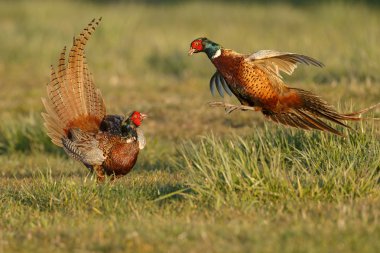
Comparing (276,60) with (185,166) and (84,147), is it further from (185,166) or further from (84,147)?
(84,147)

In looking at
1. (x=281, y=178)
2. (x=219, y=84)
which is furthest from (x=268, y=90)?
(x=281, y=178)

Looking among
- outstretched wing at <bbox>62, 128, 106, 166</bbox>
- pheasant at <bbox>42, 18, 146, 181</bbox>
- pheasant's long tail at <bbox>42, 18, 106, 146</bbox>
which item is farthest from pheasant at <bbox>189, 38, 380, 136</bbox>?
pheasant's long tail at <bbox>42, 18, 106, 146</bbox>

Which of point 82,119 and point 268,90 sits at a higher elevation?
point 268,90

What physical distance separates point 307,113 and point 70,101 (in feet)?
7.43

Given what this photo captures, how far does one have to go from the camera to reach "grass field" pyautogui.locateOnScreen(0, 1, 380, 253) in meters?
4.54

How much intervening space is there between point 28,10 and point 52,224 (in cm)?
1439

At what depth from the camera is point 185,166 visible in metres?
7.05

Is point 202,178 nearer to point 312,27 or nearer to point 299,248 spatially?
point 299,248

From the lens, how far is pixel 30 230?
16.1 ft

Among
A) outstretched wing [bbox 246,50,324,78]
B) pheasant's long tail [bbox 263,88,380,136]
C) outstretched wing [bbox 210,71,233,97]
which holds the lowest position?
pheasant's long tail [bbox 263,88,380,136]

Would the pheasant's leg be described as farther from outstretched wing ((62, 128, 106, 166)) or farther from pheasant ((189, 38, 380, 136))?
pheasant ((189, 38, 380, 136))

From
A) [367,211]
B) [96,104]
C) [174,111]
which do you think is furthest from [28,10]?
[367,211]

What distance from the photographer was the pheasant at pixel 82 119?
6820 mm

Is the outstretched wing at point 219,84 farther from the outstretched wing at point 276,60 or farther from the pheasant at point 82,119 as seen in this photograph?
the pheasant at point 82,119
